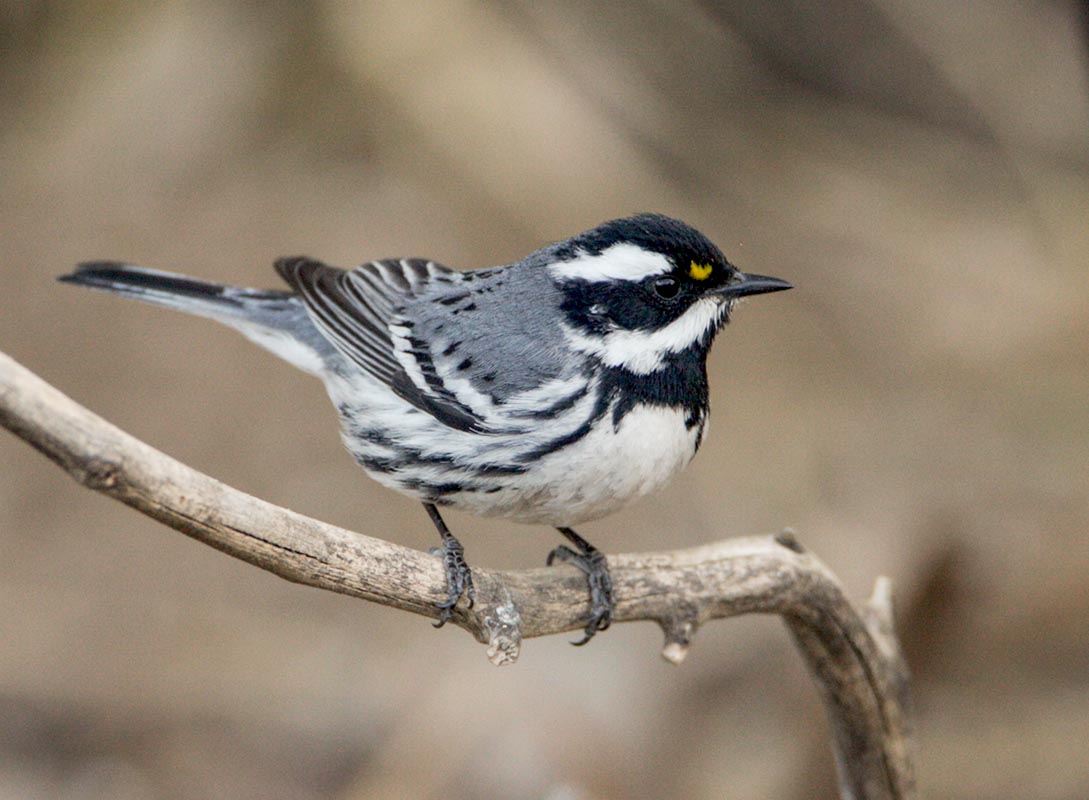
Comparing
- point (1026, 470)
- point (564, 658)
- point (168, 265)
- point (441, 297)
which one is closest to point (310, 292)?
point (441, 297)

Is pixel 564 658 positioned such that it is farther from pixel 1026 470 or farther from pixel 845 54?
pixel 845 54

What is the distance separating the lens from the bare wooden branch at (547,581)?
7.51ft

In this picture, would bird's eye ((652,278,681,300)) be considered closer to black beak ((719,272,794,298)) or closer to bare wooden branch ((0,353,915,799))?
black beak ((719,272,794,298))

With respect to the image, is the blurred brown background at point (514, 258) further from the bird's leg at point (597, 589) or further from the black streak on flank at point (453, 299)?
the black streak on flank at point (453, 299)

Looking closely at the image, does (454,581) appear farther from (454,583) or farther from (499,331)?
(499,331)

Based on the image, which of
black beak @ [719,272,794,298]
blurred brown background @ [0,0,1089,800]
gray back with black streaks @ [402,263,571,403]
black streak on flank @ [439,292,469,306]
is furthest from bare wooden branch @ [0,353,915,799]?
blurred brown background @ [0,0,1089,800]

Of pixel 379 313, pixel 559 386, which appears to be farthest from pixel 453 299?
pixel 559 386

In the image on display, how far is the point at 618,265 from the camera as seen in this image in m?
3.42

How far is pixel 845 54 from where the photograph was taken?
7.84m

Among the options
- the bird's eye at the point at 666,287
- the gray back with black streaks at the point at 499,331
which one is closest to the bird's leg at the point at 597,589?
the gray back with black streaks at the point at 499,331

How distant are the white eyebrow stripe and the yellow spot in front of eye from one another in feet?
0.20

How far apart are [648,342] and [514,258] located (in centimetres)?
384

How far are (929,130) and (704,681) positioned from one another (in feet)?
14.1

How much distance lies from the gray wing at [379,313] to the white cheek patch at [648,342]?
416mm
